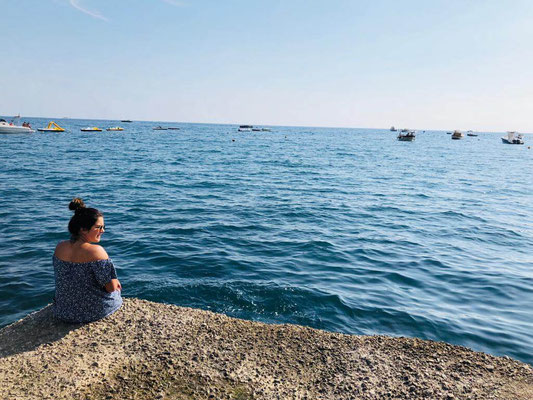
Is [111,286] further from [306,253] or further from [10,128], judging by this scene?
[10,128]

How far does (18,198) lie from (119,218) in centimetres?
725

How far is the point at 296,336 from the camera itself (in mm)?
5547

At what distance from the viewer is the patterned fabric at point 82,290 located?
507cm

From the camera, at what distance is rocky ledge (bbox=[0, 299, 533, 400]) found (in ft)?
13.7

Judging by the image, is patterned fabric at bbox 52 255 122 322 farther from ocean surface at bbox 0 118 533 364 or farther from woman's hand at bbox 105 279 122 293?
ocean surface at bbox 0 118 533 364

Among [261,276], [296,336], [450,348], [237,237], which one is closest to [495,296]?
[450,348]

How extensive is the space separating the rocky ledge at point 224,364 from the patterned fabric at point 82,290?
0.17 meters

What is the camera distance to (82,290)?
204 inches

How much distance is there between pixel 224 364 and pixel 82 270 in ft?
7.87

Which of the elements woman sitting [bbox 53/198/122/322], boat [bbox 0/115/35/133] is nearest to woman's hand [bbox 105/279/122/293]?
woman sitting [bbox 53/198/122/322]

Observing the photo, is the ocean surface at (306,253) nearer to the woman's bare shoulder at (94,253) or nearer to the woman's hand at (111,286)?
the woman's hand at (111,286)

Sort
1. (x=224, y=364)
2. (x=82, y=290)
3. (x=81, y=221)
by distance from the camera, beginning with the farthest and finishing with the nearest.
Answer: (x=82, y=290) → (x=81, y=221) → (x=224, y=364)

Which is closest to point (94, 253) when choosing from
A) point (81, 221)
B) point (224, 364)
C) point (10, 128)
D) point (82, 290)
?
point (81, 221)

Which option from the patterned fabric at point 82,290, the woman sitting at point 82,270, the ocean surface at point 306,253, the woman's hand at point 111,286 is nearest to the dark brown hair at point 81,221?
the woman sitting at point 82,270
